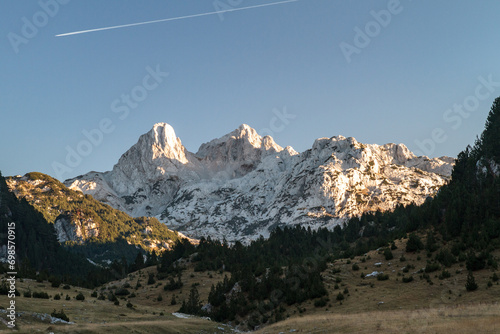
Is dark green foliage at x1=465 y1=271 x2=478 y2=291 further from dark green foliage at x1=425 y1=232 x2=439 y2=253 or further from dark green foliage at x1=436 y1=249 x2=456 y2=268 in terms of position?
dark green foliage at x1=425 y1=232 x2=439 y2=253

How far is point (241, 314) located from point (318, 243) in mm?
98071

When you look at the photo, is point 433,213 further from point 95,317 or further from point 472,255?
point 95,317

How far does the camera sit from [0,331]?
95.1 feet

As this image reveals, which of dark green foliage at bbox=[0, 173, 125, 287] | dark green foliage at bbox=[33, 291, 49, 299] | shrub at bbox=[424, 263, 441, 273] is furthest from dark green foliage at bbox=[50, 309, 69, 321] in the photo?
dark green foliage at bbox=[0, 173, 125, 287]

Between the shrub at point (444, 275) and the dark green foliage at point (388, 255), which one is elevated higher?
the dark green foliage at point (388, 255)

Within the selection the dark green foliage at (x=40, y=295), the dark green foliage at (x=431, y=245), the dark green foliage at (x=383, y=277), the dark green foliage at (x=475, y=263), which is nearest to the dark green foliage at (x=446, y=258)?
the dark green foliage at (x=475, y=263)

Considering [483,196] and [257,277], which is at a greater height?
[483,196]

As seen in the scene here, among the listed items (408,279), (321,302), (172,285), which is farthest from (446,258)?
(172,285)

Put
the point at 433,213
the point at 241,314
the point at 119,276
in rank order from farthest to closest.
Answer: the point at 119,276
the point at 433,213
the point at 241,314

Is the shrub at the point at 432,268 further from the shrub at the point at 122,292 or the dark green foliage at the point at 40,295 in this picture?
the shrub at the point at 122,292

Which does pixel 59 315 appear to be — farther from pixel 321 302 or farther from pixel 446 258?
pixel 446 258

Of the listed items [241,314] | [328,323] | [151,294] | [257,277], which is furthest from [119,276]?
[328,323]

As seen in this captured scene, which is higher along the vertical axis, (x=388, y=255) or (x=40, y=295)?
(x=40, y=295)

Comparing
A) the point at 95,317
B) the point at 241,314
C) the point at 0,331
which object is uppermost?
the point at 0,331
